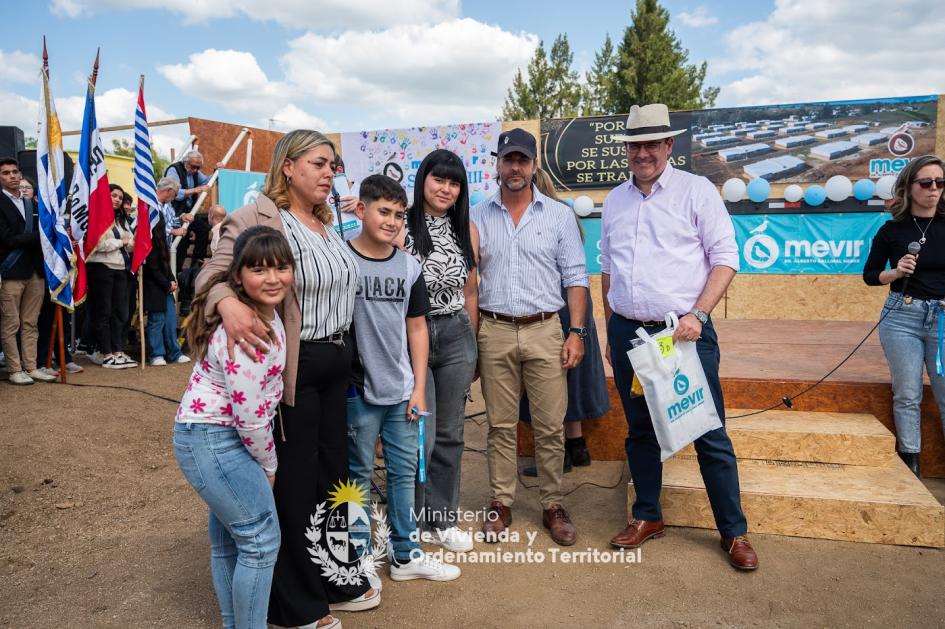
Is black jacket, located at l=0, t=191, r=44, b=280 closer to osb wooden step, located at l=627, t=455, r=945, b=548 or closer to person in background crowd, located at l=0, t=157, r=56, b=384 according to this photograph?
person in background crowd, located at l=0, t=157, r=56, b=384

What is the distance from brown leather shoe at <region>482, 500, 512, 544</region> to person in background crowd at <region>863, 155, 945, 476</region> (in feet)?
7.87

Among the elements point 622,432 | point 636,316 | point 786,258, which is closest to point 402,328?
point 636,316

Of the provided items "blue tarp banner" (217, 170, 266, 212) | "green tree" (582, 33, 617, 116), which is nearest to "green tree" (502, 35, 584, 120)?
"green tree" (582, 33, 617, 116)

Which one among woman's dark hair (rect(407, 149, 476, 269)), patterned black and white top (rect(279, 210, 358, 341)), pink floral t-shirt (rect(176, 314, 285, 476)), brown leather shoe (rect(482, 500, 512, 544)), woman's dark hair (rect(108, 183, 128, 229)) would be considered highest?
woman's dark hair (rect(108, 183, 128, 229))

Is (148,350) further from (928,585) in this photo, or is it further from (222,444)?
(928,585)

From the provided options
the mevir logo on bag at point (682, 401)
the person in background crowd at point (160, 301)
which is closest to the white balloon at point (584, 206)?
the person in background crowd at point (160, 301)

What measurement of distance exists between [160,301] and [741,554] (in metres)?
6.75

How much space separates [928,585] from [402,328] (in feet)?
8.41

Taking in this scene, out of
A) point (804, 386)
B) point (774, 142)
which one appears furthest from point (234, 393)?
point (774, 142)

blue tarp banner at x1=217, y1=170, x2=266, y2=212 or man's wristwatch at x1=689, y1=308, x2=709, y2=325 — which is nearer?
man's wristwatch at x1=689, y1=308, x2=709, y2=325

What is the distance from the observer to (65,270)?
20.9ft

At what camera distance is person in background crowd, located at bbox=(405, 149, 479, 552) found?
318 centimetres

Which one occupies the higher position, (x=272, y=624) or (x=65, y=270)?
(x=65, y=270)

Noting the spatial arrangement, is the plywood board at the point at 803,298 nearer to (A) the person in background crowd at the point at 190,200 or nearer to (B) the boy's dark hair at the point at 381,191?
(A) the person in background crowd at the point at 190,200
